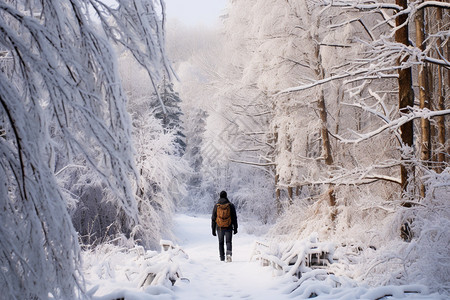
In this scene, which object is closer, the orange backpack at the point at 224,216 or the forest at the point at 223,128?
the forest at the point at 223,128

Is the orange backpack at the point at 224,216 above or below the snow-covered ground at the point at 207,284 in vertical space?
above

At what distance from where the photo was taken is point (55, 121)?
5.73 feet

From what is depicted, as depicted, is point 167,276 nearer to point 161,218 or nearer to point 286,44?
point 286,44

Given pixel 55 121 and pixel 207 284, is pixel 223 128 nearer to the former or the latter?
pixel 207 284

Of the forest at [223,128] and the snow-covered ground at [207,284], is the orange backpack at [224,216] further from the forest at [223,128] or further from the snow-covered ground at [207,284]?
the forest at [223,128]

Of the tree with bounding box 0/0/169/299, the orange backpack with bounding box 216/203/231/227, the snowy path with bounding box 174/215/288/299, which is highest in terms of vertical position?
the tree with bounding box 0/0/169/299

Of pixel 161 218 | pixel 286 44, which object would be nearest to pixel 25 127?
pixel 286 44

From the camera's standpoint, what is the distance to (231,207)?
7.76 meters

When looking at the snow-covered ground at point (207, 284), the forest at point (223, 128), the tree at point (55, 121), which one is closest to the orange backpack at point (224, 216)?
the snow-covered ground at point (207, 284)

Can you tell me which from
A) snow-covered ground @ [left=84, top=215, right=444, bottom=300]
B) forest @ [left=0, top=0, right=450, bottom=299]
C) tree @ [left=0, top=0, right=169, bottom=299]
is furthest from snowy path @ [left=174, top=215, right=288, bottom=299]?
tree @ [left=0, top=0, right=169, bottom=299]

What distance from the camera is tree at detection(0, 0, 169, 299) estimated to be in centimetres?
144

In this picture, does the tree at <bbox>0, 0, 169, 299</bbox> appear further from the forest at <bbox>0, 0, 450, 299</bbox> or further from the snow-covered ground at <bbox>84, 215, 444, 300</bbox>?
the snow-covered ground at <bbox>84, 215, 444, 300</bbox>

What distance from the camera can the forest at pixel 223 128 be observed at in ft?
4.98

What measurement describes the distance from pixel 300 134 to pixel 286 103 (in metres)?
1.06
